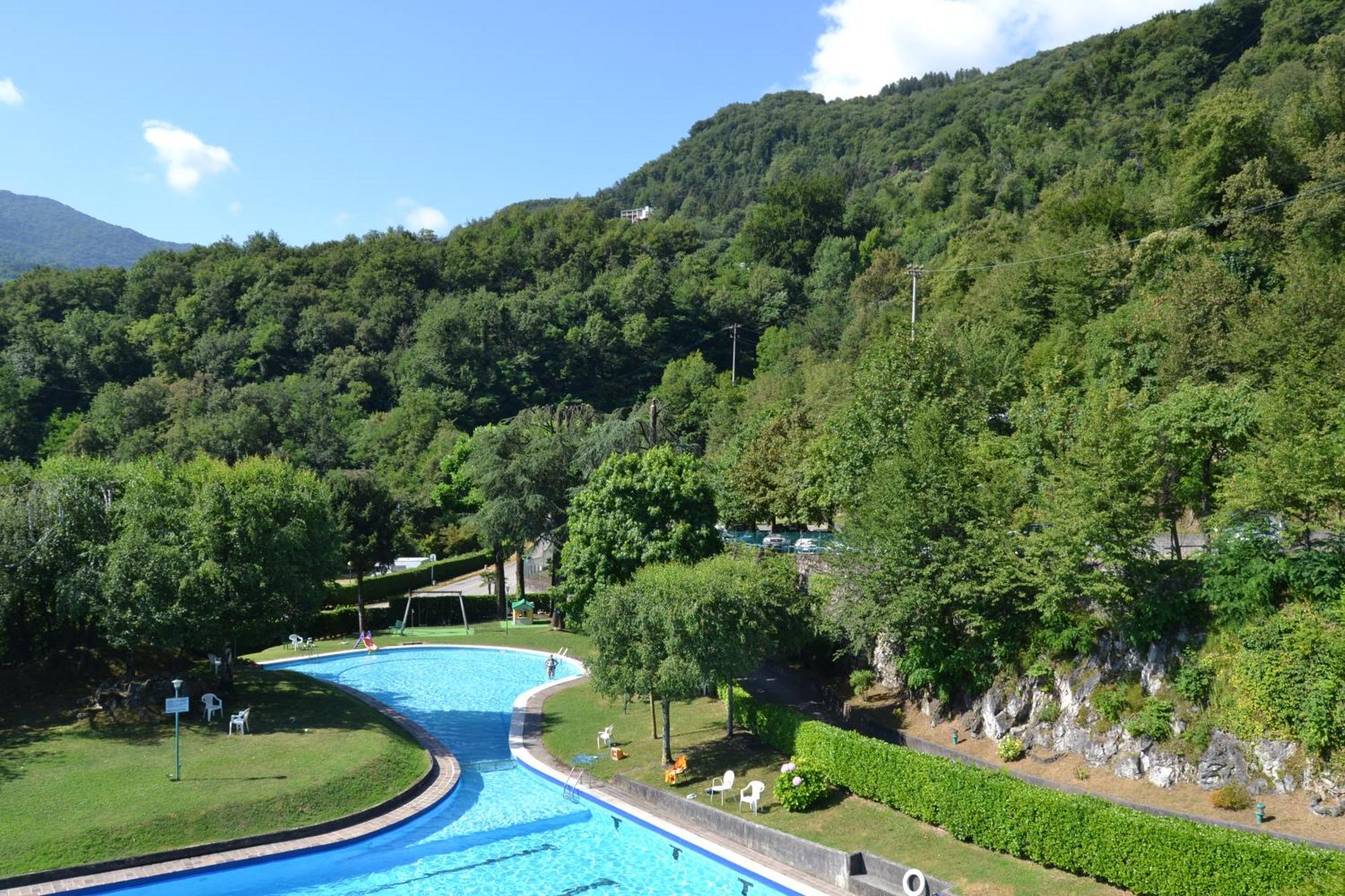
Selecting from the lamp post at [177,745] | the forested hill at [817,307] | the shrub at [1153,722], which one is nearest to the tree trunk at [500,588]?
the forested hill at [817,307]

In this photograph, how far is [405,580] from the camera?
167 feet

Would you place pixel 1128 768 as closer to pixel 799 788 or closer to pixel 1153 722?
pixel 1153 722

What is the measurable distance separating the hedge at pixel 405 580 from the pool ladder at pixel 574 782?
23356mm

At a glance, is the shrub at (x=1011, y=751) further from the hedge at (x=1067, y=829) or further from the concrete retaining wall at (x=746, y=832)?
Result: the concrete retaining wall at (x=746, y=832)

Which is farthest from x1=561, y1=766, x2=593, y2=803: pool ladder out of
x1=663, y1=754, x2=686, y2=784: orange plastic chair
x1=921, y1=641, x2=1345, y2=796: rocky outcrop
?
x1=921, y1=641, x2=1345, y2=796: rocky outcrop

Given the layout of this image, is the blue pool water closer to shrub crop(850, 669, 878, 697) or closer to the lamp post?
the lamp post

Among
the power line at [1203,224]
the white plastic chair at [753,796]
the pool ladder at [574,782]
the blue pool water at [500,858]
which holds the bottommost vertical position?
the blue pool water at [500,858]

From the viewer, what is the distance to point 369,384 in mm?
84375

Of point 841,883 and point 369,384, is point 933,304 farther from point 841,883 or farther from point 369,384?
point 369,384

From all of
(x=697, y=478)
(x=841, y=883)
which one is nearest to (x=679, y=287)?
(x=697, y=478)

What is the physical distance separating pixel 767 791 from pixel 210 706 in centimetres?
1615

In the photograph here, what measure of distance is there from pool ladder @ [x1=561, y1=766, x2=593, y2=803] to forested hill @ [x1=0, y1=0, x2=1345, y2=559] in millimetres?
12461

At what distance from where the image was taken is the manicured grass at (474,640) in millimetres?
39531

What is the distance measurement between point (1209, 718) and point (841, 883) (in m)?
8.25
